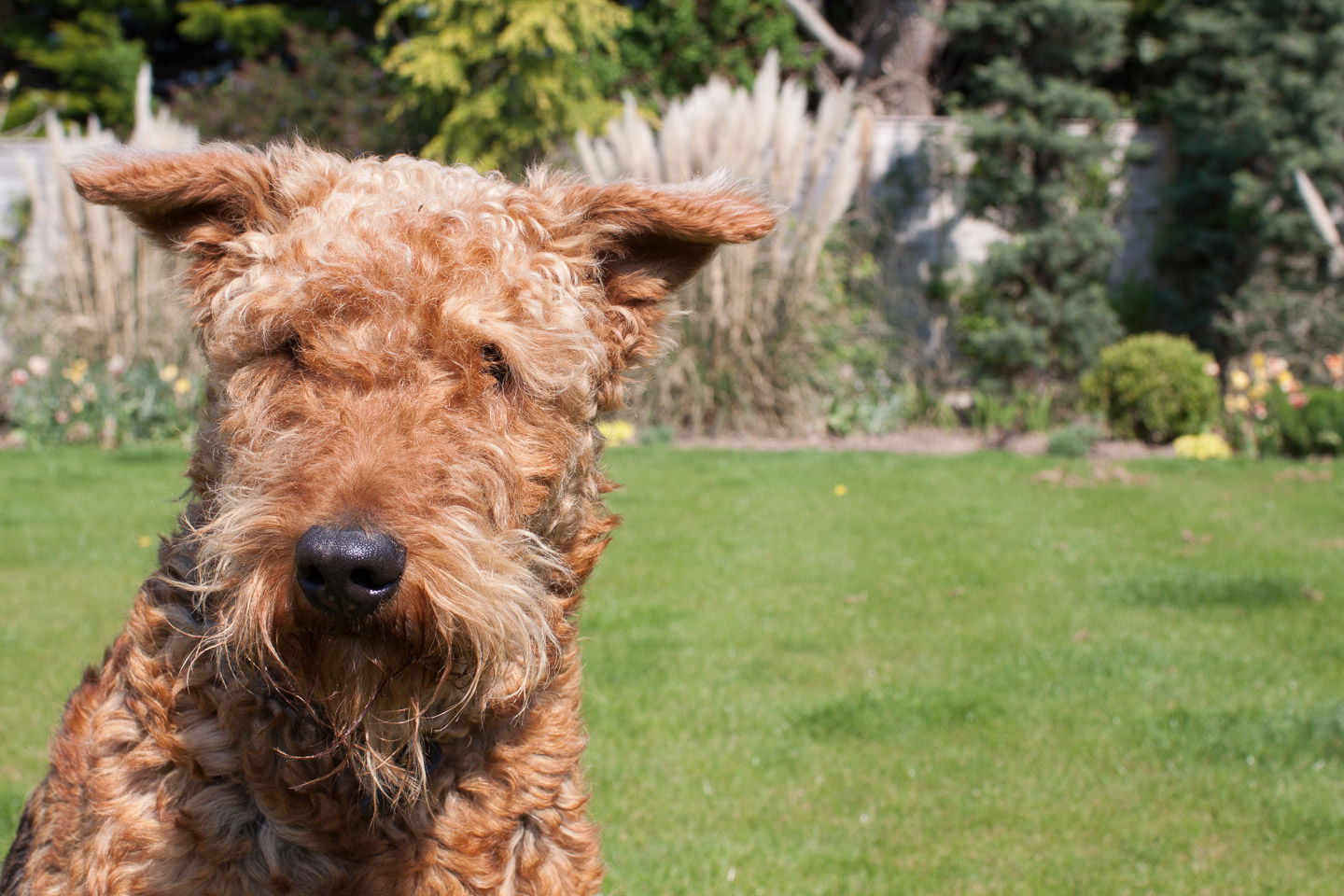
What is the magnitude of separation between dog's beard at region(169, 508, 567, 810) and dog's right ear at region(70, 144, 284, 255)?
1.68 ft

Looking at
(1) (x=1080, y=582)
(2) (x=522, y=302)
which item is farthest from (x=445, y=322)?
(1) (x=1080, y=582)

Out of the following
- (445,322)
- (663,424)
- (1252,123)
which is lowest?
(663,424)

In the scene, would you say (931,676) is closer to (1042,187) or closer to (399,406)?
(399,406)

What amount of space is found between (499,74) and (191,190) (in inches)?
438

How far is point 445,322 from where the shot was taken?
169 centimetres

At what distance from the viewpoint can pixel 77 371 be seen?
9.36 m

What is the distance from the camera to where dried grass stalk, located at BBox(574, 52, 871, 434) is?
9.92m

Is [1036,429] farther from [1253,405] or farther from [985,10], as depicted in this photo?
[985,10]

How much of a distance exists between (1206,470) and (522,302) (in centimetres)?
747

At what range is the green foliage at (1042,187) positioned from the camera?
11117 mm

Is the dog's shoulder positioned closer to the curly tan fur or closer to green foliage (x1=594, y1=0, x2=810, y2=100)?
the curly tan fur

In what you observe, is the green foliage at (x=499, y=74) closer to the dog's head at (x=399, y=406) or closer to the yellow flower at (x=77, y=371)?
the yellow flower at (x=77, y=371)

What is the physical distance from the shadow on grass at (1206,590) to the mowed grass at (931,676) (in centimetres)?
2

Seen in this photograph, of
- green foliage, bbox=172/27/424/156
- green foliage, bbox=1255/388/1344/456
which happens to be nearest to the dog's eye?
green foliage, bbox=1255/388/1344/456
